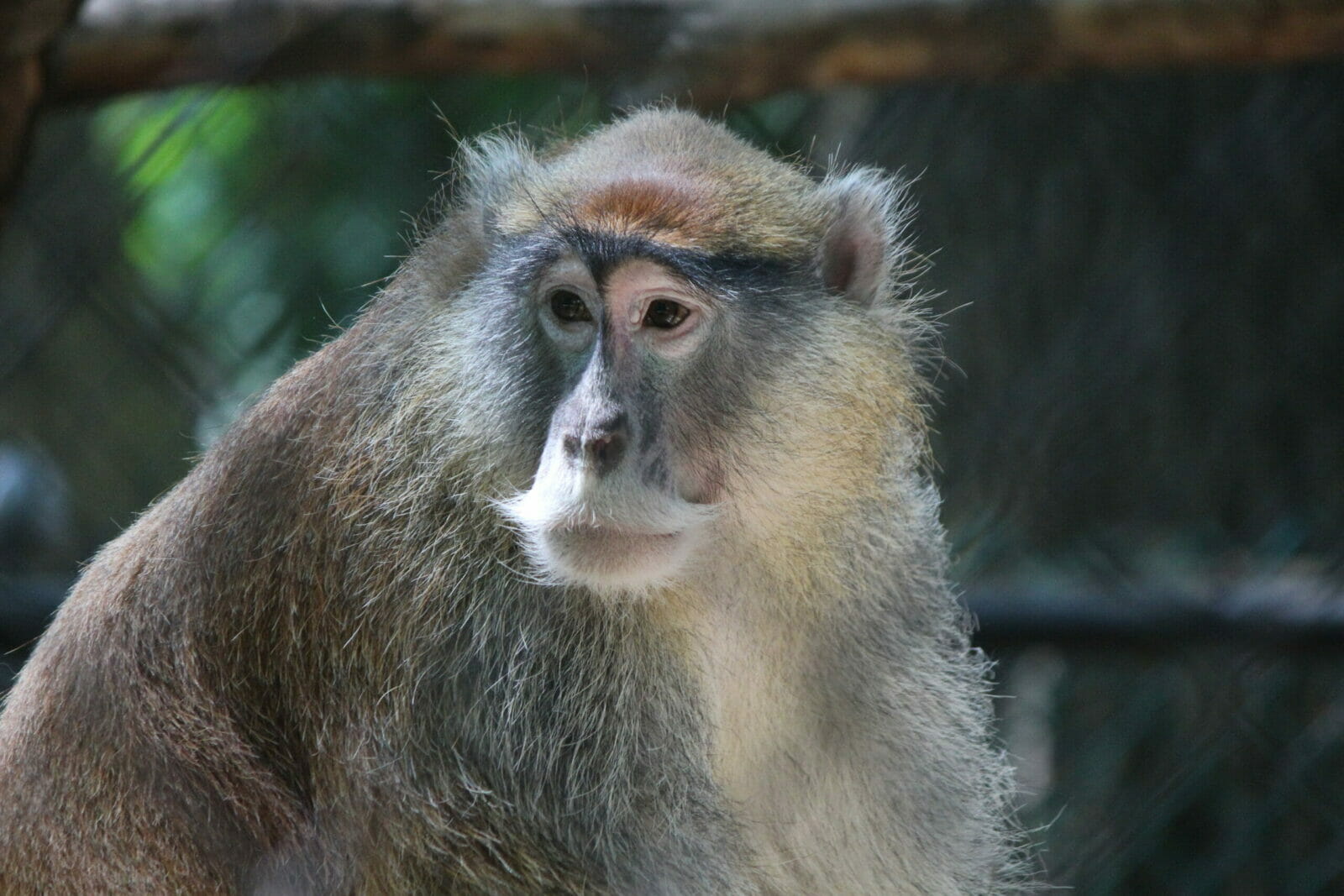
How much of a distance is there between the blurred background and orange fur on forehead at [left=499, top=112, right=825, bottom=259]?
593mm

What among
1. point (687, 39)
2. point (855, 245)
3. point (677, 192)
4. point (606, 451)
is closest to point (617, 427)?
point (606, 451)

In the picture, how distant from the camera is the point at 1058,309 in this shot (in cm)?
452

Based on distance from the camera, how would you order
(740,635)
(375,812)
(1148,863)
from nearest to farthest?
1. (375,812)
2. (740,635)
3. (1148,863)

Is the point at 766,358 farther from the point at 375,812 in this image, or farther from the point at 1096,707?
the point at 1096,707

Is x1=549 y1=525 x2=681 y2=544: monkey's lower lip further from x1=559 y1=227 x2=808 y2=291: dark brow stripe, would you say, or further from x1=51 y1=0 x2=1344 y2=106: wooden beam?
x1=51 y1=0 x2=1344 y2=106: wooden beam

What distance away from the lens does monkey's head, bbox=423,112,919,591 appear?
1.98 meters

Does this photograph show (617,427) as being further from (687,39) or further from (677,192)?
(687,39)

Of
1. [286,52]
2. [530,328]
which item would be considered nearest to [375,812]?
[530,328]

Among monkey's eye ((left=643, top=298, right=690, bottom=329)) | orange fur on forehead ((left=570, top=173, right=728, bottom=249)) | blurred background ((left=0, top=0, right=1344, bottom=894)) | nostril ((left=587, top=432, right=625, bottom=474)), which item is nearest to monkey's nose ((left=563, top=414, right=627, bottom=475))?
nostril ((left=587, top=432, right=625, bottom=474))

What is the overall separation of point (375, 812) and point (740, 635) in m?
0.61

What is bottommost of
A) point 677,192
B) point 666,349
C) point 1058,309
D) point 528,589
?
point 528,589

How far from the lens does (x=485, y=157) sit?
2.46m

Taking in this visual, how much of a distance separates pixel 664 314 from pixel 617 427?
25 centimetres

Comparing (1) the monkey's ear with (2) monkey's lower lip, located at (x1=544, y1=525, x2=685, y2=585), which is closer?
(2) monkey's lower lip, located at (x1=544, y1=525, x2=685, y2=585)
